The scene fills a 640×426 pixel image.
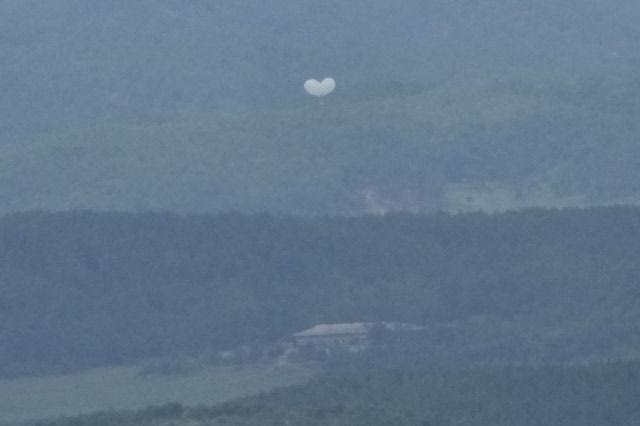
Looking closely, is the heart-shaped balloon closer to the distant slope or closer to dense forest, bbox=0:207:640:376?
the distant slope

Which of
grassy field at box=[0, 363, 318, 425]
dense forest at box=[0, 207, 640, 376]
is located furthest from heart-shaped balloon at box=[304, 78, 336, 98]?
grassy field at box=[0, 363, 318, 425]

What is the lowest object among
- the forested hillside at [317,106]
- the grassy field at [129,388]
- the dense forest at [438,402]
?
the forested hillside at [317,106]

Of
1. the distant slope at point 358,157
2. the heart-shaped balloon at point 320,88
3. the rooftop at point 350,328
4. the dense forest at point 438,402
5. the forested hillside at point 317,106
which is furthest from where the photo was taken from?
the heart-shaped balloon at point 320,88

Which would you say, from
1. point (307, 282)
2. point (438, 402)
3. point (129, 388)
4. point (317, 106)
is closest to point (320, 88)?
point (317, 106)

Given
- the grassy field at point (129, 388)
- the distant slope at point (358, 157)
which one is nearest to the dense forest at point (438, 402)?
the grassy field at point (129, 388)

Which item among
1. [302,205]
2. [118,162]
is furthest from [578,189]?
[118,162]

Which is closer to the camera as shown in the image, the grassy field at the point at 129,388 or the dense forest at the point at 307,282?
the grassy field at the point at 129,388

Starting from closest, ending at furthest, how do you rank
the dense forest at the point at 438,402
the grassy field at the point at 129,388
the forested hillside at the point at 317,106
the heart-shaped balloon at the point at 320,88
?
the dense forest at the point at 438,402
the grassy field at the point at 129,388
the forested hillside at the point at 317,106
the heart-shaped balloon at the point at 320,88

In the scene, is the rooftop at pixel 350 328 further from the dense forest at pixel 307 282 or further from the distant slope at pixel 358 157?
the distant slope at pixel 358 157
